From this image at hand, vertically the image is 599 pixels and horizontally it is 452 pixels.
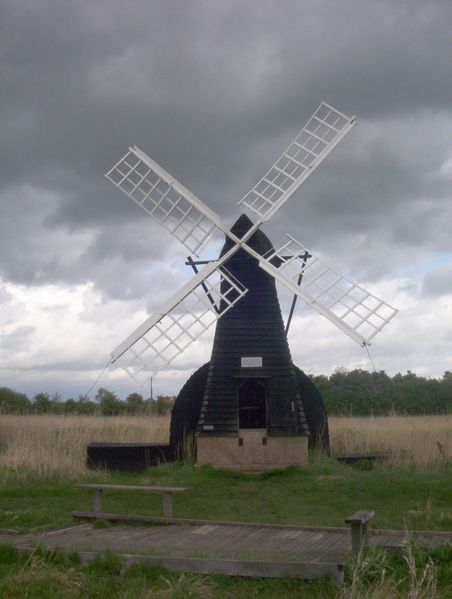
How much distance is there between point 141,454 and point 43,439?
2177 mm

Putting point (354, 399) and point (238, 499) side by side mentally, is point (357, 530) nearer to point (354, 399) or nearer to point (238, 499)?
point (238, 499)

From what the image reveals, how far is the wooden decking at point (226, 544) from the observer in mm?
7047

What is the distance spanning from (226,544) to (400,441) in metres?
9.47

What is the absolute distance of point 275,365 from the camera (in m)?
17.0

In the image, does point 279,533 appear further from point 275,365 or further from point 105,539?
point 275,365

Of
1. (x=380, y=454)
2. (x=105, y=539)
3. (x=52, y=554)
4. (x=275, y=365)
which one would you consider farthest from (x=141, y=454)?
(x=52, y=554)

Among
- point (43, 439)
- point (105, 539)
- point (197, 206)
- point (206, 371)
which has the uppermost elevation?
point (197, 206)

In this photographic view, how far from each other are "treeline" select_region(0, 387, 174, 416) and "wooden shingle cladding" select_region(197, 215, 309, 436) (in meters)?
18.1

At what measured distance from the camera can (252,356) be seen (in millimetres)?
17078

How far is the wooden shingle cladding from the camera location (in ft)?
55.1

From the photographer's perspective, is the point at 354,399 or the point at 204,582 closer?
the point at 204,582

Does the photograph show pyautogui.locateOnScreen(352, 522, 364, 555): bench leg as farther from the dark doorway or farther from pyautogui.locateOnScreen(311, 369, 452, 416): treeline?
pyautogui.locateOnScreen(311, 369, 452, 416): treeline

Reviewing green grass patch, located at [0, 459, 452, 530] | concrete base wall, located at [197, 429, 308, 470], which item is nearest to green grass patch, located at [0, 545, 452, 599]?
green grass patch, located at [0, 459, 452, 530]

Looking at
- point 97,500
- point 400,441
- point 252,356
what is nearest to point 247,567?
point 97,500
